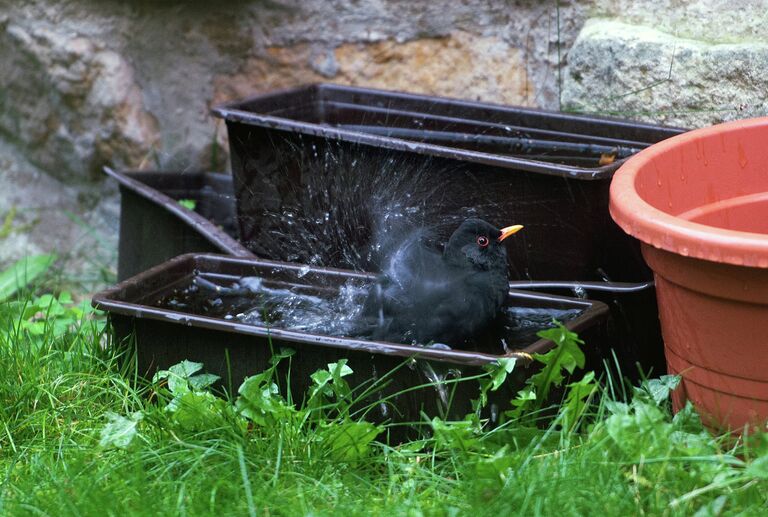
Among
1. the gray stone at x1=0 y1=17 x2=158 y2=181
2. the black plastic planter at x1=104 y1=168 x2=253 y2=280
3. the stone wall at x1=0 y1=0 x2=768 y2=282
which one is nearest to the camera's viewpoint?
the black plastic planter at x1=104 y1=168 x2=253 y2=280

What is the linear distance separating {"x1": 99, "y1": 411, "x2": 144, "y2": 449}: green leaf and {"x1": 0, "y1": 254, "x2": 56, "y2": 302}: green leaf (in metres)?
1.41

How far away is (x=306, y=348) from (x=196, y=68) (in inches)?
79.7

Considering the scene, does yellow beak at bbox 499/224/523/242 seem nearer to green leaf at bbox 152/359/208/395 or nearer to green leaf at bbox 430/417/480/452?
green leaf at bbox 430/417/480/452

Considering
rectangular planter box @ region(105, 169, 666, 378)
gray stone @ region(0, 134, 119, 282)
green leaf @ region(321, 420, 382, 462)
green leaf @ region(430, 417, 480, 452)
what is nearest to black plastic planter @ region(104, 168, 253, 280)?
rectangular planter box @ region(105, 169, 666, 378)

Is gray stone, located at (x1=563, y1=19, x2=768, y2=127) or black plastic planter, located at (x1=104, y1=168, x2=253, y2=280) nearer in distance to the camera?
gray stone, located at (x1=563, y1=19, x2=768, y2=127)

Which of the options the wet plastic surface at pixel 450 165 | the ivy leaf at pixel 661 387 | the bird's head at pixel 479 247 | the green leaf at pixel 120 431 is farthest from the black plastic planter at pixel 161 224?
the ivy leaf at pixel 661 387

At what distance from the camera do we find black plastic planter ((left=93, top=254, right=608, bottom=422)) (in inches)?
91.4

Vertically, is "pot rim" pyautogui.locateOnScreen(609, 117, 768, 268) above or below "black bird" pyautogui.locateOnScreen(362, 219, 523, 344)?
above

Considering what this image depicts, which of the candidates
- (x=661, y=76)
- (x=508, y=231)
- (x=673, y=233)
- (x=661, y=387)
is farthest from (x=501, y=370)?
(x=661, y=76)

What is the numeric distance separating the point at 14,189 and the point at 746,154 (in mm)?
2959

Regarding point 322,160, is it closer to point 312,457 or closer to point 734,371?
point 312,457

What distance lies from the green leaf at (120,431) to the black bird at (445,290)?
0.66m

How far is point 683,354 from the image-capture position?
2229 mm

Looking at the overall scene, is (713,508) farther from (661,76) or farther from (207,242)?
(207,242)
